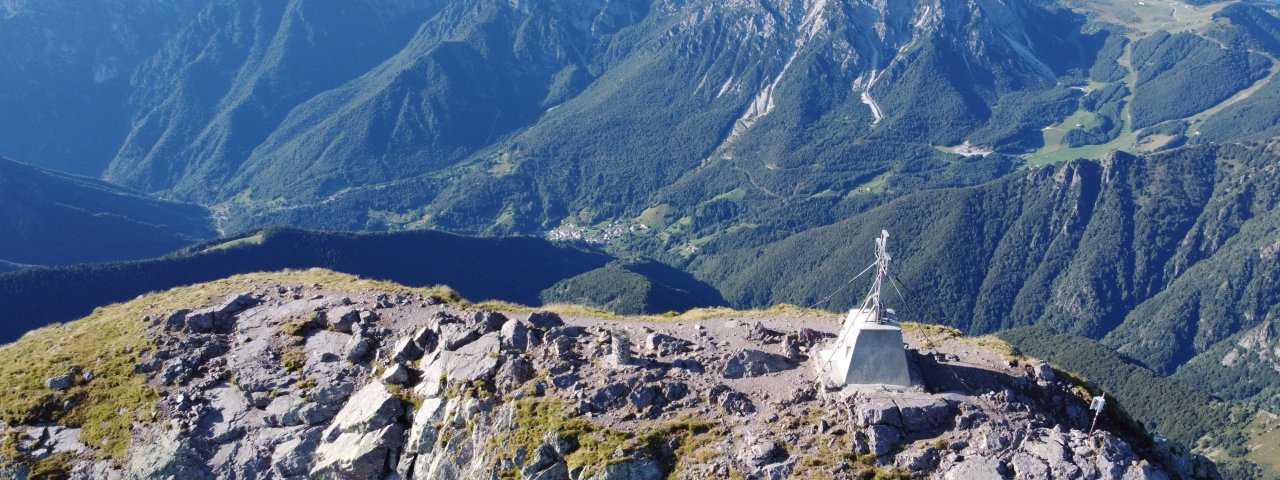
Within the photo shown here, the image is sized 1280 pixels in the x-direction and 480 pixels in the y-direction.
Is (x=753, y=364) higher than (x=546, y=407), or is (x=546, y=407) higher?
(x=546, y=407)

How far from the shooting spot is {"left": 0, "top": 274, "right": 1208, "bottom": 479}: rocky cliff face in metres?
35.4

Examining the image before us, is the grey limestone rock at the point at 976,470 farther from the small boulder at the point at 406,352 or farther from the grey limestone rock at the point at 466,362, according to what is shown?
the small boulder at the point at 406,352

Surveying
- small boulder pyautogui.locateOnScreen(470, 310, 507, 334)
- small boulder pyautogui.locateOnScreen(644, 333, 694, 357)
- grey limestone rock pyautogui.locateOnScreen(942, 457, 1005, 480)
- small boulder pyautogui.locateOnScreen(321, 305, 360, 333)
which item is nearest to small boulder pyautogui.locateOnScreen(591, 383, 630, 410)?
small boulder pyautogui.locateOnScreen(644, 333, 694, 357)

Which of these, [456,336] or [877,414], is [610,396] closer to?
[456,336]

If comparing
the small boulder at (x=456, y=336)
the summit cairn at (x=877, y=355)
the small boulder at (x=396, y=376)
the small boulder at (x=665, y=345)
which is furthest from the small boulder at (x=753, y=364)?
the small boulder at (x=396, y=376)

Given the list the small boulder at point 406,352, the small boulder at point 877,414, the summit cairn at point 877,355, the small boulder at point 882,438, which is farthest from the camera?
the small boulder at point 406,352

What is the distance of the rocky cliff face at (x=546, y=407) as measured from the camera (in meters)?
35.4

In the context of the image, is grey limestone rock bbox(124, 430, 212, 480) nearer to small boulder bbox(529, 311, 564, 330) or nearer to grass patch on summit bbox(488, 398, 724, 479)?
grass patch on summit bbox(488, 398, 724, 479)

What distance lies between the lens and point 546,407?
39.9 meters

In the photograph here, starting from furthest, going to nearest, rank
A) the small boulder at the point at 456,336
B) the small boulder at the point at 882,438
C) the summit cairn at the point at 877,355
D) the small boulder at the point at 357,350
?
the small boulder at the point at 357,350, the small boulder at the point at 456,336, the summit cairn at the point at 877,355, the small boulder at the point at 882,438

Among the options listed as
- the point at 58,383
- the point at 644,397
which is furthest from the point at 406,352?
the point at 58,383

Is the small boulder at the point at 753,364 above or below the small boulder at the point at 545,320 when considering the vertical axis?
below

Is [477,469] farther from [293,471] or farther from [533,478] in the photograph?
[293,471]

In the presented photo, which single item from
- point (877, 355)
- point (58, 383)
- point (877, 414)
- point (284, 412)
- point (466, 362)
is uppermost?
point (58, 383)
